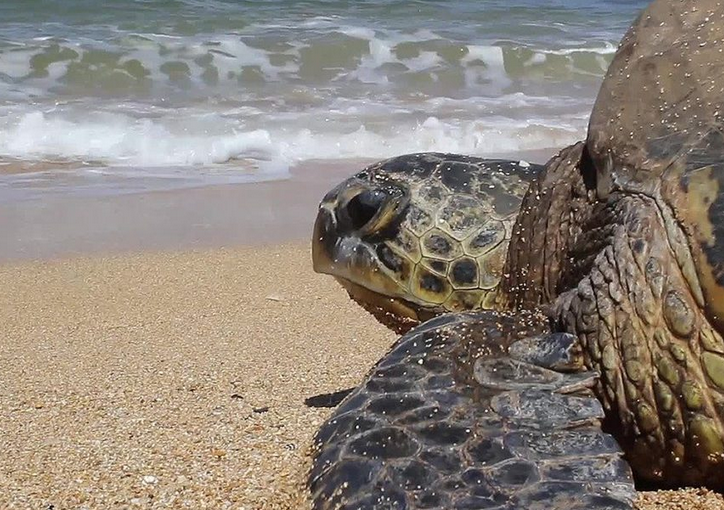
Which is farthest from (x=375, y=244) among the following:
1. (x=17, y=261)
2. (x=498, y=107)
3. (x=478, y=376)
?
(x=498, y=107)

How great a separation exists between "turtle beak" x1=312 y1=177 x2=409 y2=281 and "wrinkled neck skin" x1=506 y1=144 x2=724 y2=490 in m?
0.64

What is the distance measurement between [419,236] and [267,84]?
6.82m

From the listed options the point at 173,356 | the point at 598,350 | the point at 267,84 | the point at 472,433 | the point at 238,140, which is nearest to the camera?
the point at 472,433

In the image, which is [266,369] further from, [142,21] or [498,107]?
[142,21]

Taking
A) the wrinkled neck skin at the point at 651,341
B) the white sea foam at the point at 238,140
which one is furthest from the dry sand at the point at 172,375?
the white sea foam at the point at 238,140

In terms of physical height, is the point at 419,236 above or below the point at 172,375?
above

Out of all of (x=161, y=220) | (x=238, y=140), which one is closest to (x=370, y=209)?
(x=161, y=220)

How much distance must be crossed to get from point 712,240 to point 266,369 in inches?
69.3

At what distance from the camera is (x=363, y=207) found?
2.64 meters

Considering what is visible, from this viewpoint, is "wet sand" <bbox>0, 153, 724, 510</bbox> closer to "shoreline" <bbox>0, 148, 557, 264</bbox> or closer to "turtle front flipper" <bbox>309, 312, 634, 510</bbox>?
"shoreline" <bbox>0, 148, 557, 264</bbox>

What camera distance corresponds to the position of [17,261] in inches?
193

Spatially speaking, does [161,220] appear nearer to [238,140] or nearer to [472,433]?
[238,140]

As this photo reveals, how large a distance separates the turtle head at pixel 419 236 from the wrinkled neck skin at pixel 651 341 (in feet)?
1.63

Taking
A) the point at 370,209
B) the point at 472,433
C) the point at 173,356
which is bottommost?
the point at 173,356
